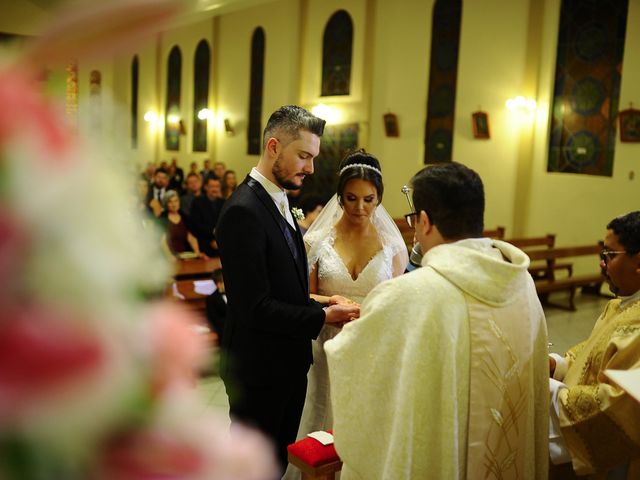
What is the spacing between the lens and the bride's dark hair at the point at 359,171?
3.54m

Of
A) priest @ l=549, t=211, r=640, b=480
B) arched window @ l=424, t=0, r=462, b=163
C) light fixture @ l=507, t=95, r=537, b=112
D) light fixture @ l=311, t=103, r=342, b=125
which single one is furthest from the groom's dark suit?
light fixture @ l=311, t=103, r=342, b=125

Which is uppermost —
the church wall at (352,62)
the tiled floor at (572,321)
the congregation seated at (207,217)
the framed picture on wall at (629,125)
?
the church wall at (352,62)

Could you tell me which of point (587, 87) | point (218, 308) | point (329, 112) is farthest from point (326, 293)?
point (329, 112)

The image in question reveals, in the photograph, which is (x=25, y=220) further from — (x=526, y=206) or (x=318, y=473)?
(x=526, y=206)

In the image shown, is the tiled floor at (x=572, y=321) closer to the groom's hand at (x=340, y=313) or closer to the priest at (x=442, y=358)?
the groom's hand at (x=340, y=313)

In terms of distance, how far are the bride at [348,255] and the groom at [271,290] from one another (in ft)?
1.93

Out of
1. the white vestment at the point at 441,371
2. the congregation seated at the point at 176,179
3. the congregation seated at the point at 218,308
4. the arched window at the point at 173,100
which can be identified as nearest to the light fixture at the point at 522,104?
the congregation seated at the point at 176,179

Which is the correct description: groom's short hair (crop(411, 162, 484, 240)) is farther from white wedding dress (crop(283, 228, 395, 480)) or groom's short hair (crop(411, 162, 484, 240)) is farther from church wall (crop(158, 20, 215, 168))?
church wall (crop(158, 20, 215, 168))

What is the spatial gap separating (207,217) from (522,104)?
641cm

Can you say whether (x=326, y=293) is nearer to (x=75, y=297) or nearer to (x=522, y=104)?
(x=75, y=297)

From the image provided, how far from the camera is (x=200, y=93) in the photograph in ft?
66.8

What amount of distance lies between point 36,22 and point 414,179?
1852 millimetres

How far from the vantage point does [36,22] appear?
320 mm

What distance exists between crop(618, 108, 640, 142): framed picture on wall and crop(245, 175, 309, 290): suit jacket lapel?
904 centimetres
